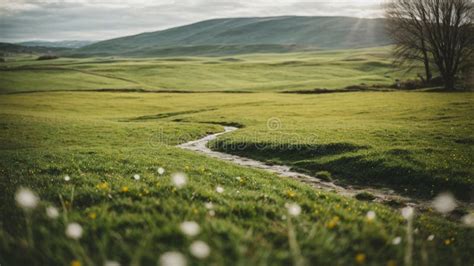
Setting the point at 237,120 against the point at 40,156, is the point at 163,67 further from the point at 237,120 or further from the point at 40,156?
the point at 40,156

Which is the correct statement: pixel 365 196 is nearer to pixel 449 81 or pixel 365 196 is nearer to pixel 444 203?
pixel 444 203

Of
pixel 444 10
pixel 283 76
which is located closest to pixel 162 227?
pixel 444 10

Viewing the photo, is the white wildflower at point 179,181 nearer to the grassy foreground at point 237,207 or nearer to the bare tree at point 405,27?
the grassy foreground at point 237,207

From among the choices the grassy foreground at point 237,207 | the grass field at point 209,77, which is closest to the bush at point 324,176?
the grassy foreground at point 237,207

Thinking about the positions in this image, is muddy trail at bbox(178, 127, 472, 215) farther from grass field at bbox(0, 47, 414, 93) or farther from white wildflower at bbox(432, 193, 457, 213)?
grass field at bbox(0, 47, 414, 93)

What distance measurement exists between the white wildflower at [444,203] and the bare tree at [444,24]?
2203 inches

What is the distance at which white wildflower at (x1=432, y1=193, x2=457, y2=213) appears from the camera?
12882mm

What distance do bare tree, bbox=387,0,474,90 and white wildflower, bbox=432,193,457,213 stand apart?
5596cm

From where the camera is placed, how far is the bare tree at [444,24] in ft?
194

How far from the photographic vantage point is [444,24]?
59.7 meters

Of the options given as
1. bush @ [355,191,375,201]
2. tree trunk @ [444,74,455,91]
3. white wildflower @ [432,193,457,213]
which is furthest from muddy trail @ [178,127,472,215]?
Result: tree trunk @ [444,74,455,91]

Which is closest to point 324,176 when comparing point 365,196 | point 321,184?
point 321,184

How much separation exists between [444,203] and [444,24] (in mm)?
57233

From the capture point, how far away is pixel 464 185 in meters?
15.0
